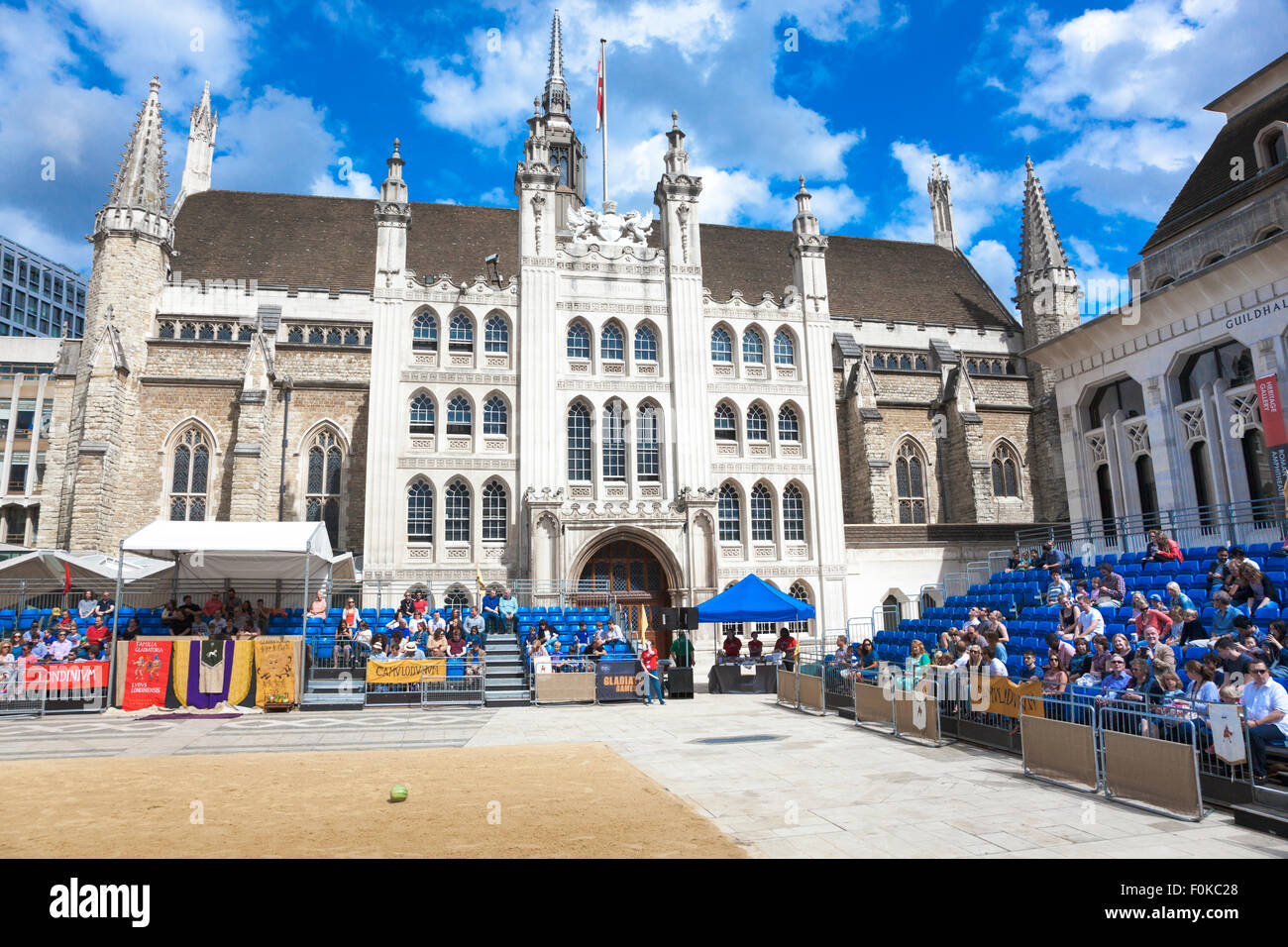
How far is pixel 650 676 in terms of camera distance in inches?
795

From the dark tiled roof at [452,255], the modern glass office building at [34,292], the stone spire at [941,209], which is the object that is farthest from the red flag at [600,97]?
the modern glass office building at [34,292]

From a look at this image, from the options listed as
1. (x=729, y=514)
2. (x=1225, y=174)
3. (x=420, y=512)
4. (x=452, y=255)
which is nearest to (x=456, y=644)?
(x=420, y=512)

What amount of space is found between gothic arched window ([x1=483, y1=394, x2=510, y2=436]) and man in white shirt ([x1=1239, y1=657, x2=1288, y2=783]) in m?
23.9

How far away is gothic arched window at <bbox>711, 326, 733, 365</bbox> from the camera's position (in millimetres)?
31203

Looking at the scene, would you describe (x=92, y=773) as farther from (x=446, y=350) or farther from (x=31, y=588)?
(x=446, y=350)

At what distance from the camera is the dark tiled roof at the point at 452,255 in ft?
124

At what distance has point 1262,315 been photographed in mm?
18391

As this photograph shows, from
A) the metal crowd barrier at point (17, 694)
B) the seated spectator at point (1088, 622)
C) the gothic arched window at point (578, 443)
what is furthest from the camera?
the gothic arched window at point (578, 443)

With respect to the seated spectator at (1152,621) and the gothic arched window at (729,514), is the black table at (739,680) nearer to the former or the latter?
the gothic arched window at (729,514)

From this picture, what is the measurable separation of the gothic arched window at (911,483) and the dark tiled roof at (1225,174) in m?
12.3

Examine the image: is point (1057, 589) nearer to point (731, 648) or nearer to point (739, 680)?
point (739, 680)

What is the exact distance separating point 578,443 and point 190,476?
1510 centimetres
